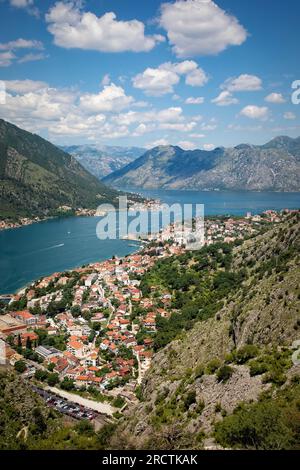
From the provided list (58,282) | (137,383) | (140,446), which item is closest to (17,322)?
(58,282)

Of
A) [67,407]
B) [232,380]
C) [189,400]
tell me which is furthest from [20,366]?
[232,380]

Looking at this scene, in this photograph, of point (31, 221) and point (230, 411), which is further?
point (31, 221)

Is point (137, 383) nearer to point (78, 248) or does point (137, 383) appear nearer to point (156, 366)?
point (156, 366)

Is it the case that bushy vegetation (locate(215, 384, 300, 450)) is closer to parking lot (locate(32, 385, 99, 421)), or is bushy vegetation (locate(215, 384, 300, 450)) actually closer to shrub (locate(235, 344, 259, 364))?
shrub (locate(235, 344, 259, 364))

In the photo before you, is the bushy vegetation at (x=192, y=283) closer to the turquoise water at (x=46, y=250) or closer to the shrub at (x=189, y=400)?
the shrub at (x=189, y=400)

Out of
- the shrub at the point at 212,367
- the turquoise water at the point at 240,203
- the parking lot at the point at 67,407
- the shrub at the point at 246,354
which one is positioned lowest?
the parking lot at the point at 67,407
